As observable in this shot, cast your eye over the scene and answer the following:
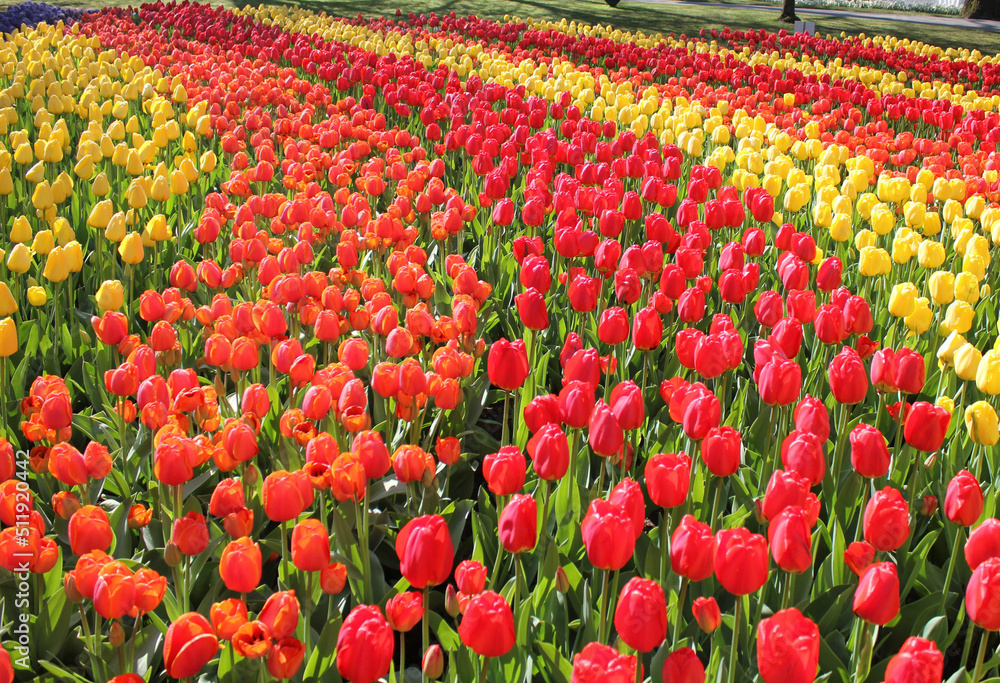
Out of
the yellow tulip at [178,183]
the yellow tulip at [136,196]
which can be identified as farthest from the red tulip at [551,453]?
the yellow tulip at [178,183]

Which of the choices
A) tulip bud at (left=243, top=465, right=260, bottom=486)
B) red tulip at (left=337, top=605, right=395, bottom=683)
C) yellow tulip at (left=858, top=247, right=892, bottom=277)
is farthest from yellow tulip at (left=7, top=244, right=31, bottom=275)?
yellow tulip at (left=858, top=247, right=892, bottom=277)

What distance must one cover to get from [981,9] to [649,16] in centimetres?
1418

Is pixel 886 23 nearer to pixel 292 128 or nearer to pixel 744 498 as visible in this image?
pixel 292 128

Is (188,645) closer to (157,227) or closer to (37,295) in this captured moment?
(37,295)

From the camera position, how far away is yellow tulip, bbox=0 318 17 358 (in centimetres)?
251

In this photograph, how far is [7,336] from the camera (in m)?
2.54

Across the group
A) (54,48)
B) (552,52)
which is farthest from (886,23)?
(54,48)

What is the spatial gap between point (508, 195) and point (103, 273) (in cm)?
266

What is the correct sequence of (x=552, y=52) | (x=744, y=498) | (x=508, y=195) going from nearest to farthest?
(x=744, y=498)
(x=508, y=195)
(x=552, y=52)

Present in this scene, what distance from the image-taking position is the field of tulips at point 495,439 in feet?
5.28

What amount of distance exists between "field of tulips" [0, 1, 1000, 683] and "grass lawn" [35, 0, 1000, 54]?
16780 millimetres

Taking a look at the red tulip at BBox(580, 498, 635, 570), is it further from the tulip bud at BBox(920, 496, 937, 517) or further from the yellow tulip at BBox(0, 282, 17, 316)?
the yellow tulip at BBox(0, 282, 17, 316)

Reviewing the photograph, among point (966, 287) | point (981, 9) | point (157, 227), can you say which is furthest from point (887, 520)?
point (981, 9)

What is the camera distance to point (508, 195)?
19.1 feet
